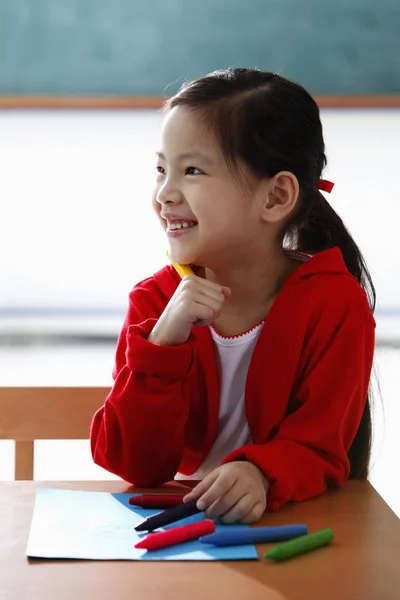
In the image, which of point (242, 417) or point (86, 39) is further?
point (86, 39)

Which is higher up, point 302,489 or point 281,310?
point 281,310

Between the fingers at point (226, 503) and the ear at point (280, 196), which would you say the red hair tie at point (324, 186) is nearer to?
the ear at point (280, 196)

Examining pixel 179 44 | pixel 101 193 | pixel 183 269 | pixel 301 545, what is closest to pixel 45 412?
pixel 183 269

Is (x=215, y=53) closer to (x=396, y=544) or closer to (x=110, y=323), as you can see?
(x=110, y=323)

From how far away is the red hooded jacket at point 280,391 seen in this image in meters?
0.92

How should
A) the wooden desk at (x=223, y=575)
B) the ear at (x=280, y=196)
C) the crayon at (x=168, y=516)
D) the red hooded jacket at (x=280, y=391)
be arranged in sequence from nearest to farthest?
the wooden desk at (x=223, y=575)
the crayon at (x=168, y=516)
the red hooded jacket at (x=280, y=391)
the ear at (x=280, y=196)

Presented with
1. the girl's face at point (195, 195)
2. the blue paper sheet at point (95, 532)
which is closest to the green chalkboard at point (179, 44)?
the girl's face at point (195, 195)

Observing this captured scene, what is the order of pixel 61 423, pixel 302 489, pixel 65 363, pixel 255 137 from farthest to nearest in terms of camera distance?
pixel 65 363, pixel 61 423, pixel 255 137, pixel 302 489

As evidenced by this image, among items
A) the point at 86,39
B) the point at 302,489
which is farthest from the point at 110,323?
the point at 302,489

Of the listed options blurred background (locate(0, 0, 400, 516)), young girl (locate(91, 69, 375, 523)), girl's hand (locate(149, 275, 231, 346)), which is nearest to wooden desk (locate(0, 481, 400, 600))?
young girl (locate(91, 69, 375, 523))

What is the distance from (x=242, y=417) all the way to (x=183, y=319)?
0.18 metres

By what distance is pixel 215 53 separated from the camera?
3426 mm

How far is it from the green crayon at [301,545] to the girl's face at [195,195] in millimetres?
376

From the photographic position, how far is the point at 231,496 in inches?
31.7
